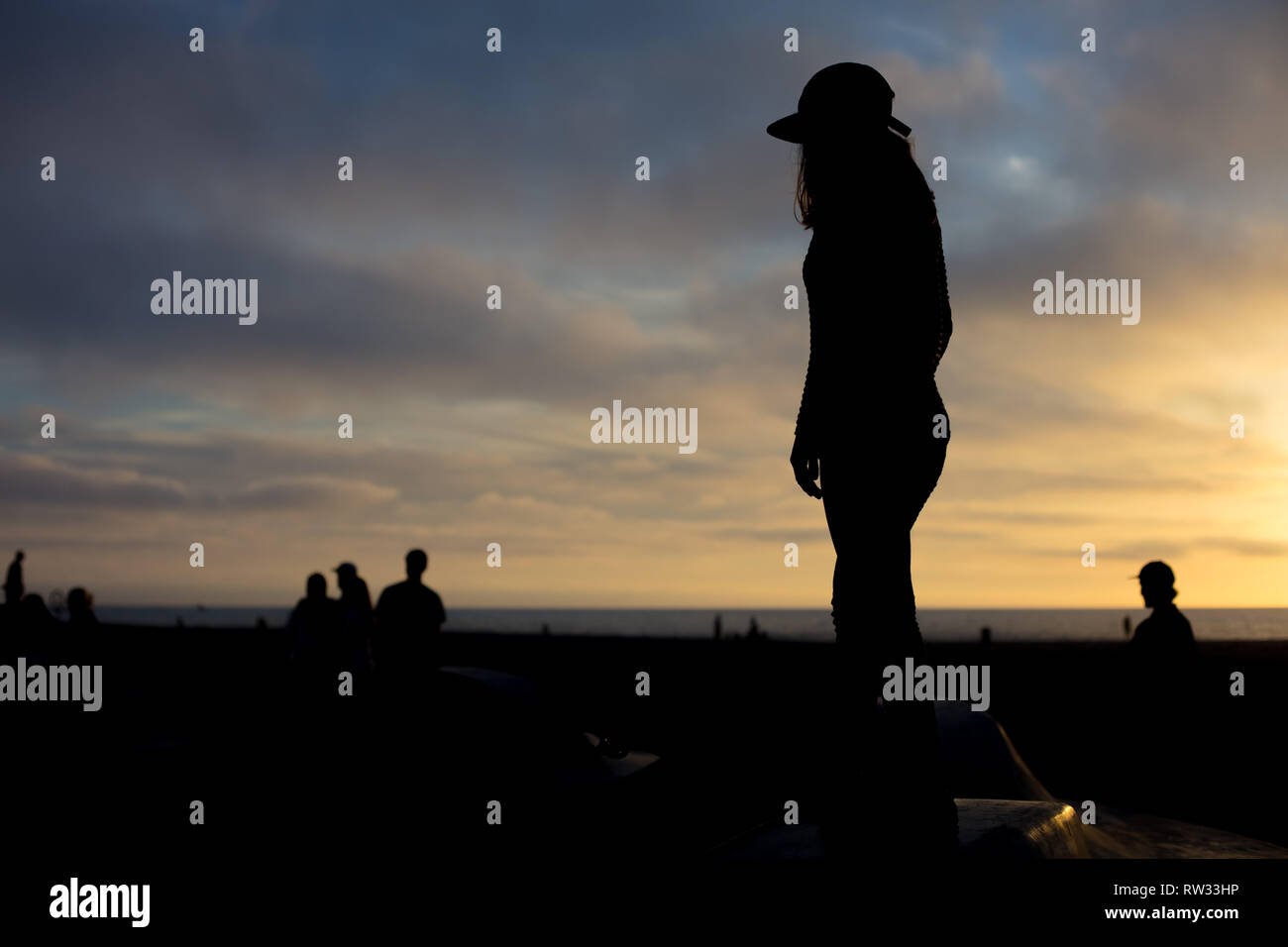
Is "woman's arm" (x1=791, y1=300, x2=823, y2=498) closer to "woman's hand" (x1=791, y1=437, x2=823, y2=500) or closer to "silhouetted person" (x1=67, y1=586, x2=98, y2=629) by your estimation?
"woman's hand" (x1=791, y1=437, x2=823, y2=500)

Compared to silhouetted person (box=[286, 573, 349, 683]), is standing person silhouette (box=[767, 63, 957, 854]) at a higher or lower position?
higher

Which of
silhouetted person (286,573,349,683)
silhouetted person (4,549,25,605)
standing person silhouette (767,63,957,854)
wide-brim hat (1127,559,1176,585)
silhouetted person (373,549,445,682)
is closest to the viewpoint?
standing person silhouette (767,63,957,854)

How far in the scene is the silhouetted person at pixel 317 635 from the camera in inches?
470

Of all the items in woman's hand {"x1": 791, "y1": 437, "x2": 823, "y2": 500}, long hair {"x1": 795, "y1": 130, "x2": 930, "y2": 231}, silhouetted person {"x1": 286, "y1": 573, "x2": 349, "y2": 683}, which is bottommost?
silhouetted person {"x1": 286, "y1": 573, "x2": 349, "y2": 683}

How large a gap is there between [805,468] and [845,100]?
1.33 metres

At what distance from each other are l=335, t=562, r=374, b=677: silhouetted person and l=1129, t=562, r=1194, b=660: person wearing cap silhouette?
8.68m

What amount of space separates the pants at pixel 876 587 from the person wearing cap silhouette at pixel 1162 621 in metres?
3.73

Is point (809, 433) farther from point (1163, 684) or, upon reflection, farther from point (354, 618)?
point (354, 618)

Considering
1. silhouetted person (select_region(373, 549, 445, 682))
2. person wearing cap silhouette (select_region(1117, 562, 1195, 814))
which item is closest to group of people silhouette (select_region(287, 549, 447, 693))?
silhouetted person (select_region(373, 549, 445, 682))

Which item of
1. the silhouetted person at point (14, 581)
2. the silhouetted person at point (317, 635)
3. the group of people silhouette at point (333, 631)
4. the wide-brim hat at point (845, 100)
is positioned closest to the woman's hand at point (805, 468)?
the wide-brim hat at point (845, 100)

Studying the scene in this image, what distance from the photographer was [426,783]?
7543 millimetres

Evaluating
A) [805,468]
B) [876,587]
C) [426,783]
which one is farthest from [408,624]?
[876,587]

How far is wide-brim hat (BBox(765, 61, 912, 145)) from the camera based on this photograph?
3600 millimetres
